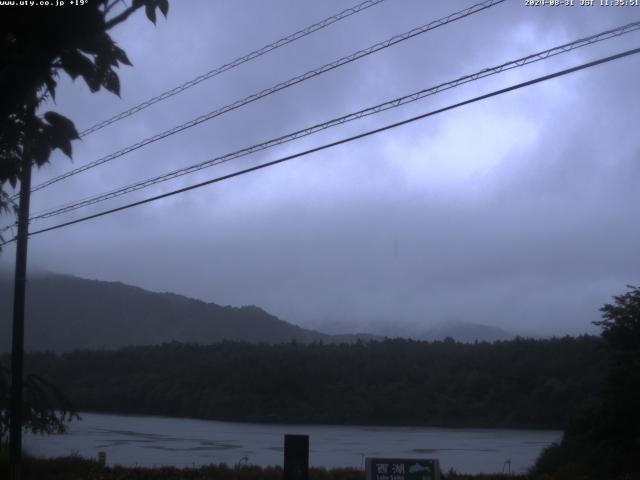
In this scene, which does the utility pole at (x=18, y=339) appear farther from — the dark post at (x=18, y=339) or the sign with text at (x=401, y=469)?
the sign with text at (x=401, y=469)

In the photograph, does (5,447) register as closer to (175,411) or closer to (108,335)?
(175,411)

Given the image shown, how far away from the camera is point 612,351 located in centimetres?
2152

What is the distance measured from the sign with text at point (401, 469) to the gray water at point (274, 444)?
847 cm

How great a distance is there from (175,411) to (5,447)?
21088mm

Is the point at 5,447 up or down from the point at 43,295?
down

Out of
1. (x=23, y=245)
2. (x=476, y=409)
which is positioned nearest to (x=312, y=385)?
(x=476, y=409)

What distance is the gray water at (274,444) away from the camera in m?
22.8

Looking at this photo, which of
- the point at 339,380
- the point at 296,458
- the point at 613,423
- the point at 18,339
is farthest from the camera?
the point at 339,380

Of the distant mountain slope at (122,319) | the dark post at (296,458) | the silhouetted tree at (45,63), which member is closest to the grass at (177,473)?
the dark post at (296,458)

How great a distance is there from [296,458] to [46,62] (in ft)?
26.0

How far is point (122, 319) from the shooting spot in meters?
63.2

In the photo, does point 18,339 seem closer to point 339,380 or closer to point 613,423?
point 613,423

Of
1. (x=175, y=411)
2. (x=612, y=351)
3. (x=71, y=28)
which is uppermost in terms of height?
(x=71, y=28)

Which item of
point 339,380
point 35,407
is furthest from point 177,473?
point 339,380
